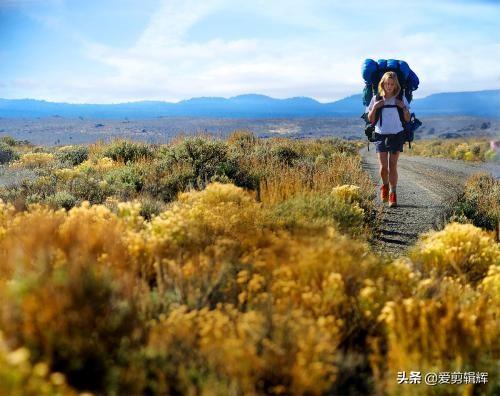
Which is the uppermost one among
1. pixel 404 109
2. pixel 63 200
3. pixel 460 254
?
pixel 404 109

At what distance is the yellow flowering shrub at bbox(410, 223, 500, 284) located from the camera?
5.06 m

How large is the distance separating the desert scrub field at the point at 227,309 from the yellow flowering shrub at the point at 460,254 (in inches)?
0.8

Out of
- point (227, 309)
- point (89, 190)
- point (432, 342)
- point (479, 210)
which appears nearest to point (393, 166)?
point (479, 210)

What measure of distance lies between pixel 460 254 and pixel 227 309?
2878 mm

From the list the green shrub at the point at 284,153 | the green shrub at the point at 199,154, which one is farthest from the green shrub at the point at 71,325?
the green shrub at the point at 284,153

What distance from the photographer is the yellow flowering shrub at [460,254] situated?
5062 mm

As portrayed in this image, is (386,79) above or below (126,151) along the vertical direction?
above

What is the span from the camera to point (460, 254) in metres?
5.11

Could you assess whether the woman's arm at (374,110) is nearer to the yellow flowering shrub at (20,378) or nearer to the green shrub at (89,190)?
the green shrub at (89,190)

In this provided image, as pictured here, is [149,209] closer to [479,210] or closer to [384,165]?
[384,165]

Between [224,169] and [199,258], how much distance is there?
21.4ft

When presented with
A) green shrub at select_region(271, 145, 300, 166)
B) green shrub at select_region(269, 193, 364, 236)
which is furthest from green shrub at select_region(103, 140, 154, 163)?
green shrub at select_region(269, 193, 364, 236)

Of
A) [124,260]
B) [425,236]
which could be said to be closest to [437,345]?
[124,260]

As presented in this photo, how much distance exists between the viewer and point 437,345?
3.26 metres
